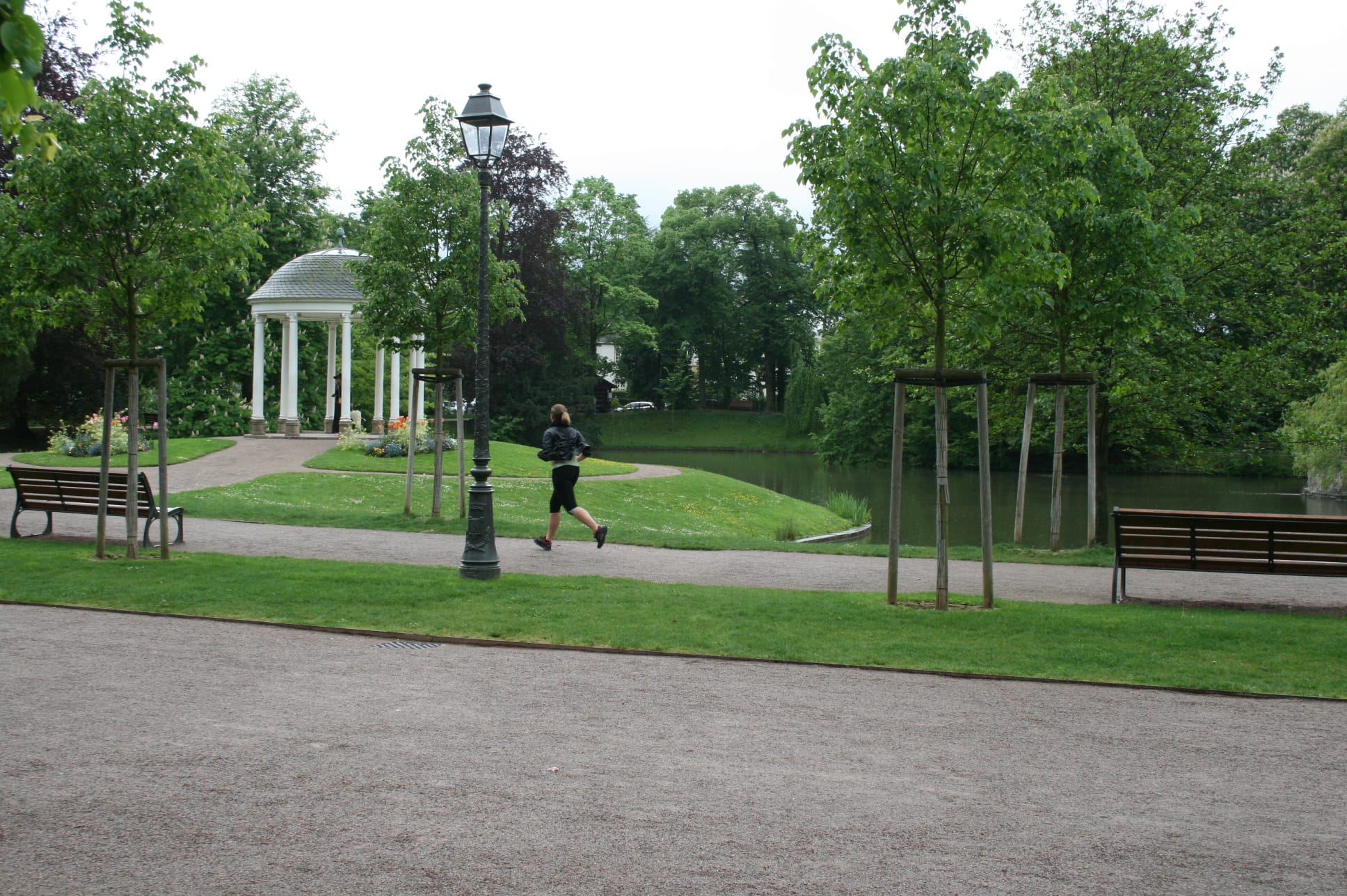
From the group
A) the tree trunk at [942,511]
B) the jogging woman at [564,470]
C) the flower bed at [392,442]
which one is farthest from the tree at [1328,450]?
the flower bed at [392,442]

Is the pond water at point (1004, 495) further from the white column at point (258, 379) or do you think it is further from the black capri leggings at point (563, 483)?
the white column at point (258, 379)

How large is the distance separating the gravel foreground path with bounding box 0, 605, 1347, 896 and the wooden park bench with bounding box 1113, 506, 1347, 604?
391 cm

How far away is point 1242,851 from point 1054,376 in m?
11.4

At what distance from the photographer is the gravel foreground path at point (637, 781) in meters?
4.08

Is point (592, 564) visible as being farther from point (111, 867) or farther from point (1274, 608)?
point (111, 867)

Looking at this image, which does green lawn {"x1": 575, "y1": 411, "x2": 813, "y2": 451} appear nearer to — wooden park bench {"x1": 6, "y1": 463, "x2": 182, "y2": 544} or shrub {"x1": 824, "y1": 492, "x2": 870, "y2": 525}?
shrub {"x1": 824, "y1": 492, "x2": 870, "y2": 525}

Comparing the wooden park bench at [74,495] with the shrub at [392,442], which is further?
the shrub at [392,442]

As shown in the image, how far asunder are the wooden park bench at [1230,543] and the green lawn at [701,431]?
61.4 metres

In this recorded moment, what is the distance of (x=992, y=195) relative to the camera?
32.8 feet

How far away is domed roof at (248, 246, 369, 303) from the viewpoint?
3262cm

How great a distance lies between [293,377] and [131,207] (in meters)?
22.7

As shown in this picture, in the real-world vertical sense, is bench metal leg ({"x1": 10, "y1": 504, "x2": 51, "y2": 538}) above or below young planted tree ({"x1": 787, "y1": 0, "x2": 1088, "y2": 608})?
below

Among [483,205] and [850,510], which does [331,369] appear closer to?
[850,510]

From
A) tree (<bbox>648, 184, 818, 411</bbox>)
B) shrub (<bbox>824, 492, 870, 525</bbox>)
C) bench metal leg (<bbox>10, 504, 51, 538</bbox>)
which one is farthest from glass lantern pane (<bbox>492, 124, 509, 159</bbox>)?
tree (<bbox>648, 184, 818, 411</bbox>)
